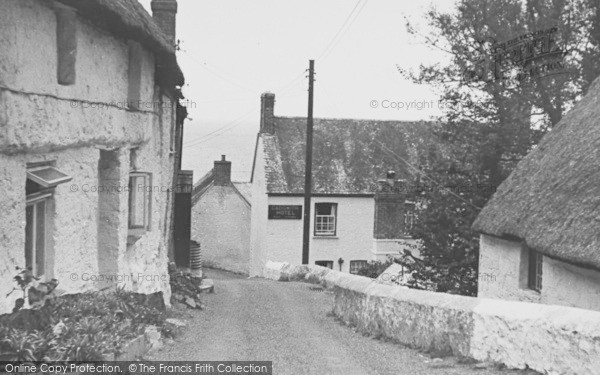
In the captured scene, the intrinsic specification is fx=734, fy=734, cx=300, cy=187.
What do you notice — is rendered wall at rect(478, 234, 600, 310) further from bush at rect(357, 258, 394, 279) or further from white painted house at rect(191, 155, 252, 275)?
white painted house at rect(191, 155, 252, 275)

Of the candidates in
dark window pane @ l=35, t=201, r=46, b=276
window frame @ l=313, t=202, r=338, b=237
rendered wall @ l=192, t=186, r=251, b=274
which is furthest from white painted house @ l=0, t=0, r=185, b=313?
rendered wall @ l=192, t=186, r=251, b=274

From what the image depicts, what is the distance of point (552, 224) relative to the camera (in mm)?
12188

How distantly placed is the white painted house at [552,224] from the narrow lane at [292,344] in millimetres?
3400

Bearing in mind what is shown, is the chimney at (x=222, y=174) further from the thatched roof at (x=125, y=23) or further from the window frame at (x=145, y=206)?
the window frame at (x=145, y=206)

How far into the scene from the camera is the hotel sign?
29.8 meters

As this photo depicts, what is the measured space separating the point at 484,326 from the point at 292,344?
3012 mm

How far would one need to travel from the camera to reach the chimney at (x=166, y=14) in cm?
1745

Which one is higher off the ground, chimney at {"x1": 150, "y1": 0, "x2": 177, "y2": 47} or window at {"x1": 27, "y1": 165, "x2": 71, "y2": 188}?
chimney at {"x1": 150, "y1": 0, "x2": 177, "y2": 47}

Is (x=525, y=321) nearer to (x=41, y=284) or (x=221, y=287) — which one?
(x=41, y=284)

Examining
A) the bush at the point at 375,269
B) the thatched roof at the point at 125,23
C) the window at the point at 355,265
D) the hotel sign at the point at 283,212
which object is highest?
the thatched roof at the point at 125,23

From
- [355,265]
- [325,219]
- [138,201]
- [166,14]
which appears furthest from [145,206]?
[355,265]

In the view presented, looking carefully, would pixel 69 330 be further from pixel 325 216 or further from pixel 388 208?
pixel 325 216

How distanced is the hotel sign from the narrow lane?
14.4 metres

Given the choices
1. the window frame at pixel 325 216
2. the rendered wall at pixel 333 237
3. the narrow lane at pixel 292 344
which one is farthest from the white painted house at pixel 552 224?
the window frame at pixel 325 216
